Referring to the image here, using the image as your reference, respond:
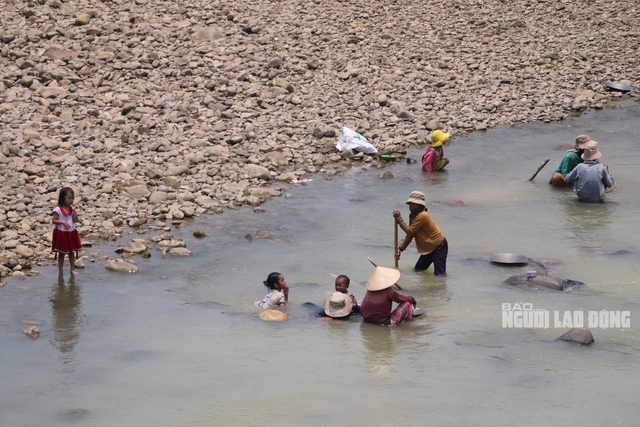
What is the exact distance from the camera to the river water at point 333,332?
Result: 6.51 m

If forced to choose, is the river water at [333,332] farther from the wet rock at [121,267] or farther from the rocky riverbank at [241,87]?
the rocky riverbank at [241,87]

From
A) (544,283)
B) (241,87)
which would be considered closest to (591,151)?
(544,283)

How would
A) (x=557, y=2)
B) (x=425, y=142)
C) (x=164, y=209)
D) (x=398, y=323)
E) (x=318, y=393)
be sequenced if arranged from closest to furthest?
(x=318, y=393) → (x=398, y=323) → (x=164, y=209) → (x=425, y=142) → (x=557, y=2)

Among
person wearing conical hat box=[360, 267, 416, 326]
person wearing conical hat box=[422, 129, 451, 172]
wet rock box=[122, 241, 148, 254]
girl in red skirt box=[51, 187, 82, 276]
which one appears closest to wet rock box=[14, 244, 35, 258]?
girl in red skirt box=[51, 187, 82, 276]

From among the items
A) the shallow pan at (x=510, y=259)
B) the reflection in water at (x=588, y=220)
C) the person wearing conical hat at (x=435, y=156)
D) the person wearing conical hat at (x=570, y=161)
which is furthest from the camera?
the person wearing conical hat at (x=435, y=156)

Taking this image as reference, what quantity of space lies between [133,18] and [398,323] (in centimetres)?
1202

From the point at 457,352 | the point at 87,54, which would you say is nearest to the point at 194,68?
the point at 87,54

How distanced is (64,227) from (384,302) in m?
3.83

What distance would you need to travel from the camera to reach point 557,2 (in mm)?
21547

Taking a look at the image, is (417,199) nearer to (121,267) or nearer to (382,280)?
(382,280)

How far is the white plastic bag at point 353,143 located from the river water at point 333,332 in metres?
1.73

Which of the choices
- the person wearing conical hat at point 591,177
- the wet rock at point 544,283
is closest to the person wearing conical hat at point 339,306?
the wet rock at point 544,283

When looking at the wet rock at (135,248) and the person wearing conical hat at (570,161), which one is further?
the person wearing conical hat at (570,161)

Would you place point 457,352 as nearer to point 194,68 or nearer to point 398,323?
point 398,323
